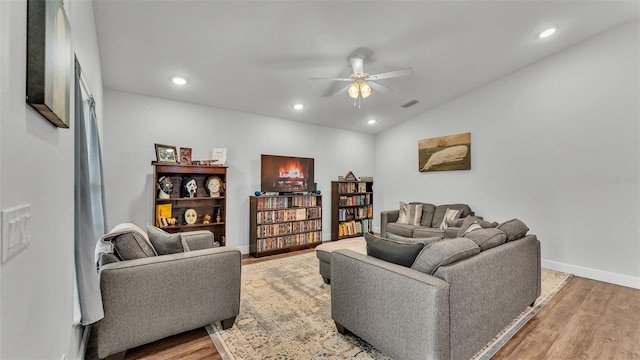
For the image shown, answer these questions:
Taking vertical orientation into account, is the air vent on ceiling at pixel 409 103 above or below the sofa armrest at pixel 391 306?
above

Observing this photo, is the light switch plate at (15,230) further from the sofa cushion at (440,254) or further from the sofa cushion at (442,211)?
the sofa cushion at (442,211)

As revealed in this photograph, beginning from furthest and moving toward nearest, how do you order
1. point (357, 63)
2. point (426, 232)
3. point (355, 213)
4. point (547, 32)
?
1. point (355, 213)
2. point (426, 232)
3. point (547, 32)
4. point (357, 63)

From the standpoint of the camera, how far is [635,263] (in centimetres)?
331

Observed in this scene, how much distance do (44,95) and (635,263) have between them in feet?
18.1

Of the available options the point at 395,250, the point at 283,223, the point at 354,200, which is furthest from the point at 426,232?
the point at 395,250

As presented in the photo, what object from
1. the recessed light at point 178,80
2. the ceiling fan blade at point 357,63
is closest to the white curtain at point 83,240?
the recessed light at point 178,80

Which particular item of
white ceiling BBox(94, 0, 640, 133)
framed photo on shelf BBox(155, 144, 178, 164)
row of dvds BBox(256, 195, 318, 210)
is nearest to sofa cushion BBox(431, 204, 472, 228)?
white ceiling BBox(94, 0, 640, 133)

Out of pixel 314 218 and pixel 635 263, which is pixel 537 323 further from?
pixel 314 218

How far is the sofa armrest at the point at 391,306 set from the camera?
62.2 inches

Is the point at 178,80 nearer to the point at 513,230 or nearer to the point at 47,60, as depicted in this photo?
the point at 47,60

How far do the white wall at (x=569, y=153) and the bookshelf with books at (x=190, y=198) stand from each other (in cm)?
429

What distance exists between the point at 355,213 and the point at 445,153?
226 centimetres

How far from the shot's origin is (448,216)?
4.76 m

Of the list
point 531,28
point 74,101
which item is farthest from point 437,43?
point 74,101
